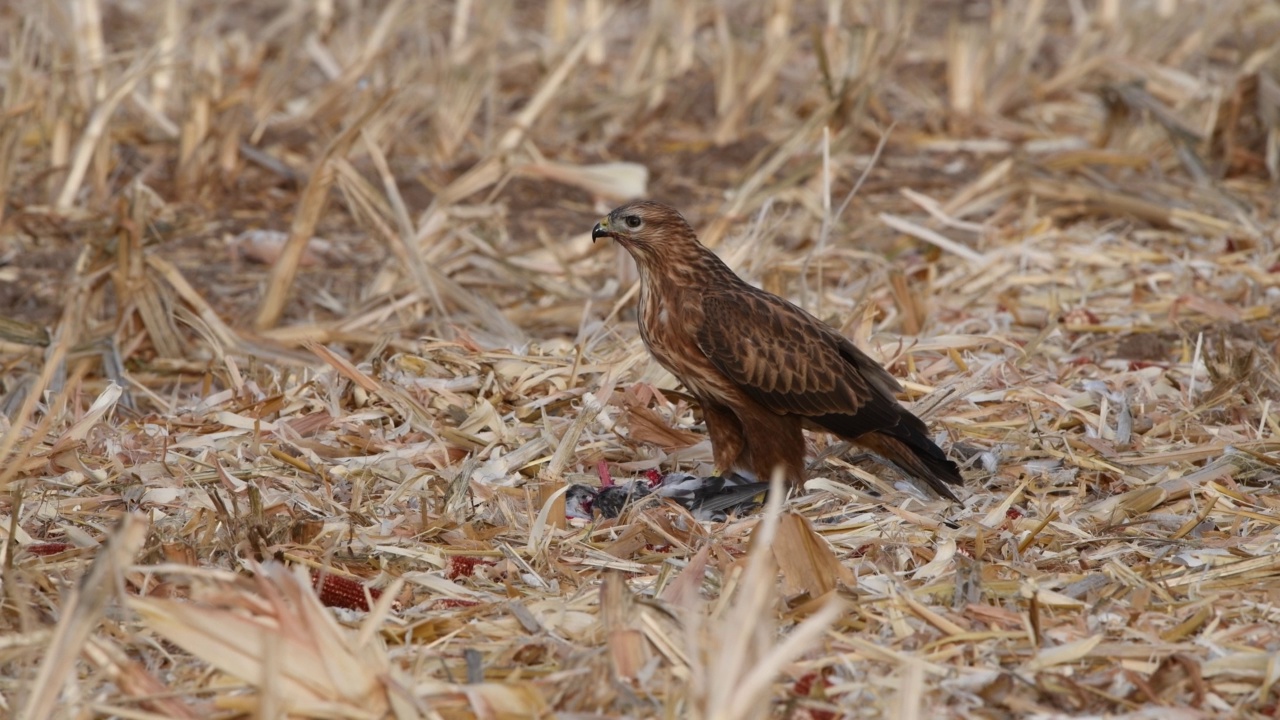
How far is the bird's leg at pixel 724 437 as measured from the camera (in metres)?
4.75

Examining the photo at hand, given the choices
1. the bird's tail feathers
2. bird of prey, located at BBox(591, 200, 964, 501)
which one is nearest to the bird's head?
bird of prey, located at BBox(591, 200, 964, 501)

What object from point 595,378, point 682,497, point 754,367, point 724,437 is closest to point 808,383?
point 754,367

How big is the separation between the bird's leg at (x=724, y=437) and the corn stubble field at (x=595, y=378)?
0.70 ft

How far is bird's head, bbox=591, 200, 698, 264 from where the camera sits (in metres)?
4.82

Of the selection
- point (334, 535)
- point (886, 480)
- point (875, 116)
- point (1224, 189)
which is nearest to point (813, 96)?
point (875, 116)

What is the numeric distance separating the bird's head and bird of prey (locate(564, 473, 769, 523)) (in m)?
0.73

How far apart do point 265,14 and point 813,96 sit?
5281mm

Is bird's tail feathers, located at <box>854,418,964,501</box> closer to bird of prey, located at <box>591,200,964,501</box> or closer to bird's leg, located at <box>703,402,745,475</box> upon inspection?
bird of prey, located at <box>591,200,964,501</box>

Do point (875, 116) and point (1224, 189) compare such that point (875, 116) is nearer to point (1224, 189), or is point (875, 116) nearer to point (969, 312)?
point (1224, 189)

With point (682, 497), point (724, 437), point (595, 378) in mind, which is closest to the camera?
point (682, 497)

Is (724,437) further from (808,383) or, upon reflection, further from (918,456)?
(918,456)

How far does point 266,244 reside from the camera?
791 cm

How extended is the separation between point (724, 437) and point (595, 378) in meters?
Result: 0.71

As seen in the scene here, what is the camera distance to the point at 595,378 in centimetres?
533
